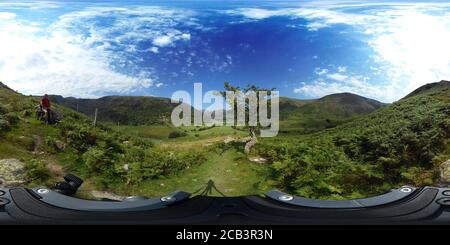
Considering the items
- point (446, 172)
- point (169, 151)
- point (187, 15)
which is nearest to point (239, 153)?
point (169, 151)

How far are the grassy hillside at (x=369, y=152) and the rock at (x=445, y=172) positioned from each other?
6cm

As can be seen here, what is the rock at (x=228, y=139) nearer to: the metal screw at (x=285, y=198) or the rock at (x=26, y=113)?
the metal screw at (x=285, y=198)

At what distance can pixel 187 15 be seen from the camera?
417 centimetres

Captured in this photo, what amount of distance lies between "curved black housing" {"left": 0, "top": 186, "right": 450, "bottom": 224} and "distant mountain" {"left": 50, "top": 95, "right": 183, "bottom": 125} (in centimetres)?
101

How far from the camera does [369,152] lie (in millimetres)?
5324

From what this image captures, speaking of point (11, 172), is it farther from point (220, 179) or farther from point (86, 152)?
point (220, 179)

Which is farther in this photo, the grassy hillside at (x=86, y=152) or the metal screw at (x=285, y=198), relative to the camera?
the grassy hillside at (x=86, y=152)

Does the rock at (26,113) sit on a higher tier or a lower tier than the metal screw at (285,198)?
higher

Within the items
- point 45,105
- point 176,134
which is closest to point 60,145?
point 45,105

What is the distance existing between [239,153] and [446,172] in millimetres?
1952

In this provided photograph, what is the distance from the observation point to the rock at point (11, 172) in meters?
5.13

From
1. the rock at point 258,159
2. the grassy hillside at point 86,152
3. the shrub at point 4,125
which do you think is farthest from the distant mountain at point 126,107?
the rock at point 258,159

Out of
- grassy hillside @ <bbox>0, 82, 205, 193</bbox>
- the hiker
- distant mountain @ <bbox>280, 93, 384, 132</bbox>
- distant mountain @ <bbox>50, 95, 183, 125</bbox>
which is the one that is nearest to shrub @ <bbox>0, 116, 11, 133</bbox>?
grassy hillside @ <bbox>0, 82, 205, 193</bbox>
